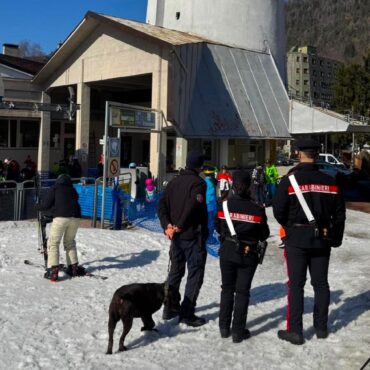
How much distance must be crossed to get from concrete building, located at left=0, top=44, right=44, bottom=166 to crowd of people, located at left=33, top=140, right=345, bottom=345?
21.7 meters

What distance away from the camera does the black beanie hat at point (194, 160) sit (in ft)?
19.2

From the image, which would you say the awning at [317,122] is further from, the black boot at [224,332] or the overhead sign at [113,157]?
the black boot at [224,332]

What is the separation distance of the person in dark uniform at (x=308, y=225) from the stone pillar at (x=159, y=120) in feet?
45.9

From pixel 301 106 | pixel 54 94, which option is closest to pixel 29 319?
pixel 301 106

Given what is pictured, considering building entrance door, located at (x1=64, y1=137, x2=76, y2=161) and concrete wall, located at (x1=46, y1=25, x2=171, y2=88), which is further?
building entrance door, located at (x1=64, y1=137, x2=76, y2=161)

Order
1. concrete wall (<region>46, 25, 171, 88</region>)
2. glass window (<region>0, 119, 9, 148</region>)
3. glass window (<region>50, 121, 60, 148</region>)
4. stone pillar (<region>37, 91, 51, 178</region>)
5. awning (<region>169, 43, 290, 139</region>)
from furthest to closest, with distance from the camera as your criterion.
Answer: glass window (<region>50, 121, 60, 148</region>) → glass window (<region>0, 119, 9, 148</region>) → stone pillar (<region>37, 91, 51, 178</region>) → concrete wall (<region>46, 25, 171, 88</region>) → awning (<region>169, 43, 290, 139</region>)

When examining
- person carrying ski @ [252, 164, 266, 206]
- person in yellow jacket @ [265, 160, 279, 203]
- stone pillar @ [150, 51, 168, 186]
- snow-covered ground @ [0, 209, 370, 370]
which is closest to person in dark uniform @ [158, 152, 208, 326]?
snow-covered ground @ [0, 209, 370, 370]

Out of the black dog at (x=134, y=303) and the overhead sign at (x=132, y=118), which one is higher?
the overhead sign at (x=132, y=118)

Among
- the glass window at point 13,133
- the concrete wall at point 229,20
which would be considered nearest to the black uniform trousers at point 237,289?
the concrete wall at point 229,20

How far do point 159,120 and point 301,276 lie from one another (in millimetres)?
14479

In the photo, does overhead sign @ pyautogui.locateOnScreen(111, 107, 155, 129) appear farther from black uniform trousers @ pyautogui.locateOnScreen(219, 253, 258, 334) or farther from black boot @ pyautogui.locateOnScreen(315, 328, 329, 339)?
black boot @ pyautogui.locateOnScreen(315, 328, 329, 339)

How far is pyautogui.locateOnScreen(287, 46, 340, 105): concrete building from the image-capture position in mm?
122575

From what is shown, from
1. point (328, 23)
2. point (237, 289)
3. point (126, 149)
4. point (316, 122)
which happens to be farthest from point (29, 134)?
point (328, 23)

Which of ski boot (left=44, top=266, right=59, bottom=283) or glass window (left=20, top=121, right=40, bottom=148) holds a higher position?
glass window (left=20, top=121, right=40, bottom=148)
